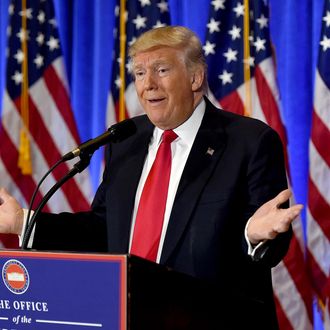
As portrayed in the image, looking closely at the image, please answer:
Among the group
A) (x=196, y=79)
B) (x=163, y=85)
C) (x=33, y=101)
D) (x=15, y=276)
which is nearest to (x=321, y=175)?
(x=196, y=79)

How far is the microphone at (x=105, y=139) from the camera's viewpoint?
211cm

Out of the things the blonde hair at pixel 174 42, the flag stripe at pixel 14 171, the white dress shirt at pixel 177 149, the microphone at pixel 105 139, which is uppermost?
the blonde hair at pixel 174 42

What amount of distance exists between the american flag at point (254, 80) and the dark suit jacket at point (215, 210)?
4.16ft

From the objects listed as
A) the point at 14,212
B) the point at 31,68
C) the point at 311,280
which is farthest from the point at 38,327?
the point at 31,68

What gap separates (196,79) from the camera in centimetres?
254

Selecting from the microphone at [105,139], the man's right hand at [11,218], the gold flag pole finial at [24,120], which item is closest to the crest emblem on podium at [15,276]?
the microphone at [105,139]

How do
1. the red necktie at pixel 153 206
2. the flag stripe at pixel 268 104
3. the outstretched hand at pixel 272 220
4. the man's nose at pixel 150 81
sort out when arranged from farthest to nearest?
the flag stripe at pixel 268 104, the man's nose at pixel 150 81, the red necktie at pixel 153 206, the outstretched hand at pixel 272 220

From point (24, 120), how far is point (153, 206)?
216 centimetres

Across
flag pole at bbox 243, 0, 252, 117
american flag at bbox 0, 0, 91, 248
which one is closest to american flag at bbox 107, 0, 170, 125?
american flag at bbox 0, 0, 91, 248

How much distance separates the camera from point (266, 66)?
3734 millimetres

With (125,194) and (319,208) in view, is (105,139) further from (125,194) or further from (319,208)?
(319,208)

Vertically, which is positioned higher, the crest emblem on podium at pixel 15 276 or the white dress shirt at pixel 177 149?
the white dress shirt at pixel 177 149

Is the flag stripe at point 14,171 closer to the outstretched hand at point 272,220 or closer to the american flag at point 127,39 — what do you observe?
the american flag at point 127,39

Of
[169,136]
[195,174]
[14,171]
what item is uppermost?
[169,136]
